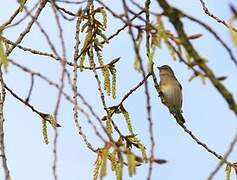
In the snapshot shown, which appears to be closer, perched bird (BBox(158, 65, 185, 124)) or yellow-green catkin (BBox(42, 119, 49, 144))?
yellow-green catkin (BBox(42, 119, 49, 144))

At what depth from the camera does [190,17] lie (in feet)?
7.02

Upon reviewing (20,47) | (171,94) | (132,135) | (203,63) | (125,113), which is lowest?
(203,63)

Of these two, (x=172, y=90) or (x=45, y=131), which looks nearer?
(x=45, y=131)

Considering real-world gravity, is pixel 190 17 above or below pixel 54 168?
above

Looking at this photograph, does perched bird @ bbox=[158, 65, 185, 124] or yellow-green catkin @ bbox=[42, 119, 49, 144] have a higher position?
perched bird @ bbox=[158, 65, 185, 124]

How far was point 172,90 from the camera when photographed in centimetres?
1037

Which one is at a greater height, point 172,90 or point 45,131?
point 172,90

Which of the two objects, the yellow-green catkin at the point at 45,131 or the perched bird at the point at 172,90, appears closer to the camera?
the yellow-green catkin at the point at 45,131

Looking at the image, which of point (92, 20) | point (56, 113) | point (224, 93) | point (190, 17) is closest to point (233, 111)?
point (224, 93)

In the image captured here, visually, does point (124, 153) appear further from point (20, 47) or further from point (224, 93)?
point (20, 47)

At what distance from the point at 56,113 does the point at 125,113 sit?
2.49 metres

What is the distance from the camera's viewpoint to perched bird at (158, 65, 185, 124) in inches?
397

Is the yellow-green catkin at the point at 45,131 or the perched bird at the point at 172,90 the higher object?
the perched bird at the point at 172,90

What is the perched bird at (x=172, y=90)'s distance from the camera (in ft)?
33.1
